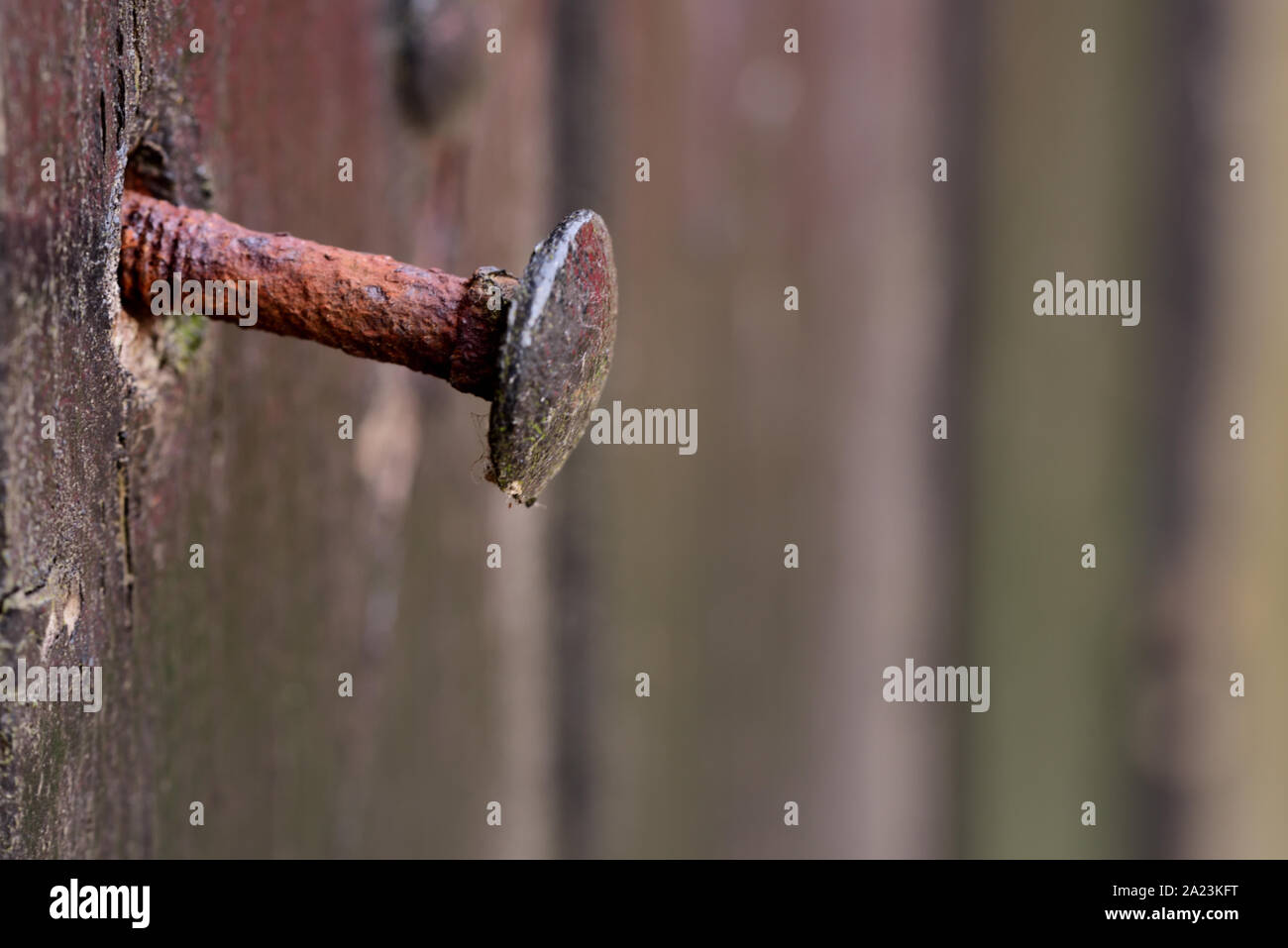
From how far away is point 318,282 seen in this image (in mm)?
539

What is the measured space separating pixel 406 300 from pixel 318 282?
0.14ft

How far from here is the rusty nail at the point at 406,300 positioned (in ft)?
1.64

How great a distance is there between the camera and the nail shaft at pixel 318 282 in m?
0.53

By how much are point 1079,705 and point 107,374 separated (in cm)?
152

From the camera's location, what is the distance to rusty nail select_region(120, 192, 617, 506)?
0.50 meters

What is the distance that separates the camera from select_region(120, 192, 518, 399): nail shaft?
534mm

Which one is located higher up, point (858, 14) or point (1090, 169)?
point (858, 14)

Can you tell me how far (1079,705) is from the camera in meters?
1.70

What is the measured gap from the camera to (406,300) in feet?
1.76

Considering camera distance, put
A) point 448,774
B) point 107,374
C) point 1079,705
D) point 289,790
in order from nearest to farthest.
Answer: point 107,374
point 289,790
point 448,774
point 1079,705

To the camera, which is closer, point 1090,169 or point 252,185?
point 252,185
